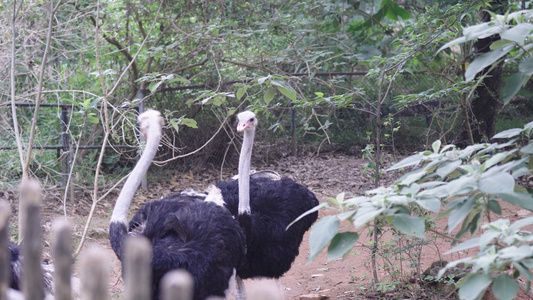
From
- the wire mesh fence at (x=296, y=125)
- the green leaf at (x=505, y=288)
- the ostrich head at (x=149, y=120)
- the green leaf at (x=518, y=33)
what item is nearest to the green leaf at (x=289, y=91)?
the ostrich head at (x=149, y=120)

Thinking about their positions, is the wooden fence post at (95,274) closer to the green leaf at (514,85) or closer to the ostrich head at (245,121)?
the green leaf at (514,85)

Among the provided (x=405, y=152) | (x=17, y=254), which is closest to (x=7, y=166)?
(x=17, y=254)

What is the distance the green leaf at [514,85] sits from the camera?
6.56 feet

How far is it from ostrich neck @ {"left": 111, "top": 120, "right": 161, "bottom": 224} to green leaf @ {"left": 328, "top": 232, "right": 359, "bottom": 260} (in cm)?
162

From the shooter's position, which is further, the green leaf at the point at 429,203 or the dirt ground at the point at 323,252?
the dirt ground at the point at 323,252

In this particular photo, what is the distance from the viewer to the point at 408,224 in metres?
1.77

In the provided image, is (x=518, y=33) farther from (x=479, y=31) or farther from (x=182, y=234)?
(x=182, y=234)

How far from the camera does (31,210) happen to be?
89cm

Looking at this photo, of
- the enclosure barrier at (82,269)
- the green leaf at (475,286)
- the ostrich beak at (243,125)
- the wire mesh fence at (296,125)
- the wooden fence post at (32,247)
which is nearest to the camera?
the enclosure barrier at (82,269)

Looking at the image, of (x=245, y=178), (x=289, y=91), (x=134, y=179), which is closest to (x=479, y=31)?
(x=289, y=91)

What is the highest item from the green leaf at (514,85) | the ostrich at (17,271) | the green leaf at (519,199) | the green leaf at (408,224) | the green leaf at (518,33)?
the green leaf at (518,33)

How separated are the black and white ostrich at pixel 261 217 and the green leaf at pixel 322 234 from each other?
2.26 metres

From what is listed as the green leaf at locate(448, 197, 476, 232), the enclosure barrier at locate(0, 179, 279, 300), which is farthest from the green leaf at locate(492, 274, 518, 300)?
the enclosure barrier at locate(0, 179, 279, 300)

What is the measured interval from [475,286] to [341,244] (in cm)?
41
